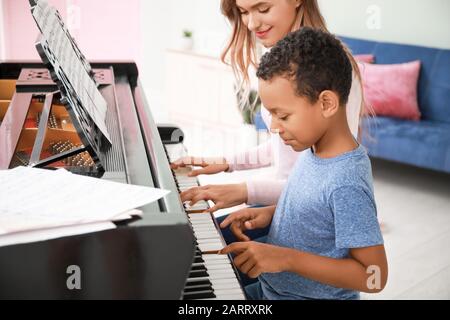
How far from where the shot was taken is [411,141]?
14.1 feet

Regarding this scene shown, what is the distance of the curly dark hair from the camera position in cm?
131

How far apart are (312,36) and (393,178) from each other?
11.6 ft

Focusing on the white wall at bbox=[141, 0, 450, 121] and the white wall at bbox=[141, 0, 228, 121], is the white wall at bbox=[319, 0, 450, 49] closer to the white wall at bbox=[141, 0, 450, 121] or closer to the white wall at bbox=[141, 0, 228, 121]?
the white wall at bbox=[141, 0, 450, 121]

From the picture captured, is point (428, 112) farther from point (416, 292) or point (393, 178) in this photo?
point (416, 292)

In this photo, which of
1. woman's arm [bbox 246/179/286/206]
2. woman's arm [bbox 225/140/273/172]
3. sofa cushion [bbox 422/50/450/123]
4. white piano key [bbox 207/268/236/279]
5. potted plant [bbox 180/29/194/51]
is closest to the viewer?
white piano key [bbox 207/268/236/279]

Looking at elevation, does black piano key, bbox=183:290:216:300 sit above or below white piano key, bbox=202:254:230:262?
above

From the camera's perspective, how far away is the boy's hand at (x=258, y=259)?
1250 mm

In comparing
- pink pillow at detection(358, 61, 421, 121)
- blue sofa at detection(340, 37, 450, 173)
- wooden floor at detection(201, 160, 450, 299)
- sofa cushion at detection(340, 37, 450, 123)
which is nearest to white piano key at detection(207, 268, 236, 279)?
wooden floor at detection(201, 160, 450, 299)

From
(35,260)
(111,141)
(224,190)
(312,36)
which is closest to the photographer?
(35,260)

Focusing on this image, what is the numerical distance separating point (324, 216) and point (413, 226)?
2.55 m

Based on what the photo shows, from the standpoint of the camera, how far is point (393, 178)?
184 inches

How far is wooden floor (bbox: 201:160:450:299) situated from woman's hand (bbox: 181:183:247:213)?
145 cm

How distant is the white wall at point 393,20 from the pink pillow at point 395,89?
37 cm

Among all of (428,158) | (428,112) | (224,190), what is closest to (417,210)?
(428,158)
